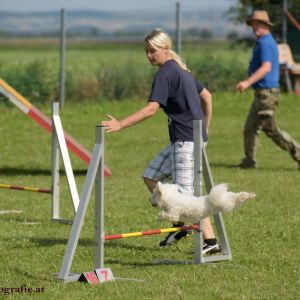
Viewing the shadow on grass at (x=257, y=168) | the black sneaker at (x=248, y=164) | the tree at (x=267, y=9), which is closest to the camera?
the shadow on grass at (x=257, y=168)

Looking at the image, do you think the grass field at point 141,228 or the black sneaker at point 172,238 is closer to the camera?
the grass field at point 141,228

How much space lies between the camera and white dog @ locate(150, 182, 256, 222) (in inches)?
303

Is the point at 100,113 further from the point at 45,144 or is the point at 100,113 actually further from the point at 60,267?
the point at 60,267

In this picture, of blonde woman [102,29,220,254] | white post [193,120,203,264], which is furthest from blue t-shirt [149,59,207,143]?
white post [193,120,203,264]

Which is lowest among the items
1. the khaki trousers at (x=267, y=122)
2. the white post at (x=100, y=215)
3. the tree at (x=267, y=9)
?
the tree at (x=267, y=9)

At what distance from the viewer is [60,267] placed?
26.6 ft

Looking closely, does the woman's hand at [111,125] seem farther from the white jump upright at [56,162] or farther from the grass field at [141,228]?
the white jump upright at [56,162]

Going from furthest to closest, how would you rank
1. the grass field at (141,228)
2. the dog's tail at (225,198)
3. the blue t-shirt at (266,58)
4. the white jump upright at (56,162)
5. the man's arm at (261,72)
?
the blue t-shirt at (266,58), the man's arm at (261,72), the white jump upright at (56,162), the dog's tail at (225,198), the grass field at (141,228)

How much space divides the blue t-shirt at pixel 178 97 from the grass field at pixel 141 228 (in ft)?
3.38

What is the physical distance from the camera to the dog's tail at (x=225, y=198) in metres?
7.68

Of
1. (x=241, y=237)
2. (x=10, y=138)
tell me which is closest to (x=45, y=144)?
(x=10, y=138)

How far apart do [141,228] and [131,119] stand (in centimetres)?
249

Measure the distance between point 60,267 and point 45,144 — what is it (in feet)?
31.8

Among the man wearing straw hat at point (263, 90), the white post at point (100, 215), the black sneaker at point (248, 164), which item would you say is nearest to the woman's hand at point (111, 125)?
the white post at point (100, 215)
